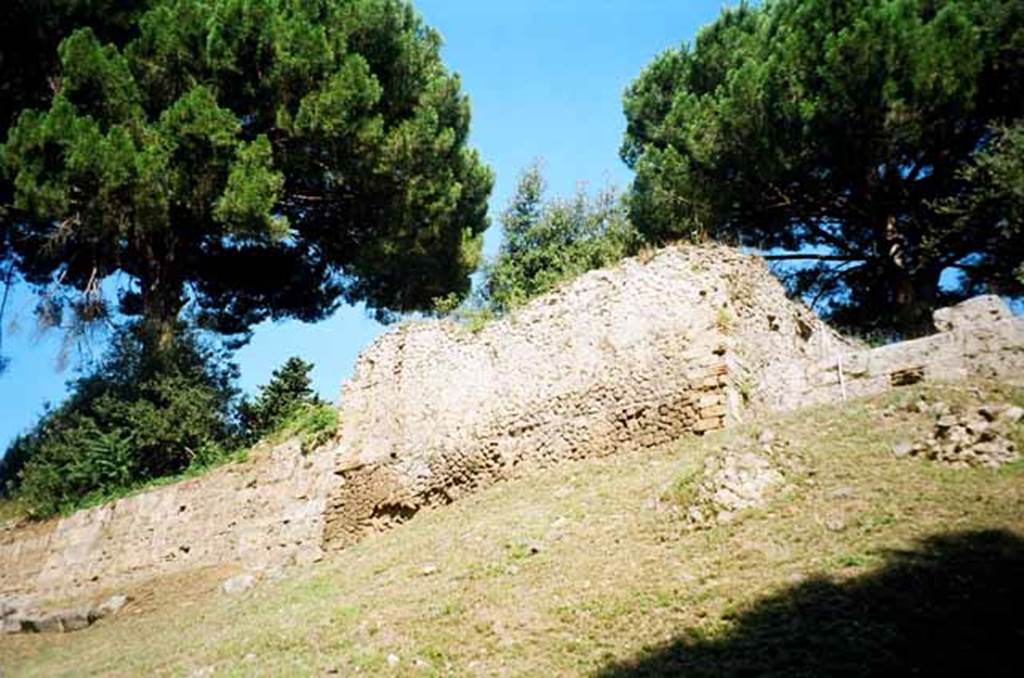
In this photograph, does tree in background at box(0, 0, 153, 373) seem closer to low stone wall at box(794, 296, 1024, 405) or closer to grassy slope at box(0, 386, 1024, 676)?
grassy slope at box(0, 386, 1024, 676)

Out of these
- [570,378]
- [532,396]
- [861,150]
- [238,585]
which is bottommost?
[238,585]

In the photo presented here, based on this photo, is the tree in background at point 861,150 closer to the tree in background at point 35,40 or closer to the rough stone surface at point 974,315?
the rough stone surface at point 974,315

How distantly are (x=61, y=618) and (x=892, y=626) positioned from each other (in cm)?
1139

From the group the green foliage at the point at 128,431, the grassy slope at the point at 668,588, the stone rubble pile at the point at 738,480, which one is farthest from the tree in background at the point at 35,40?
the stone rubble pile at the point at 738,480

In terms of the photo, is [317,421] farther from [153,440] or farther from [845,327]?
[845,327]

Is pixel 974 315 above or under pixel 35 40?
under

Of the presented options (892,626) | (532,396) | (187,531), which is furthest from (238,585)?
(892,626)

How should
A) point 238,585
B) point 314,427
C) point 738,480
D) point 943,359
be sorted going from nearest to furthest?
point 738,480, point 943,359, point 238,585, point 314,427

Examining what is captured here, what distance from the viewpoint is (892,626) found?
14.6ft

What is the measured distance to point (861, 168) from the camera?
15320 mm

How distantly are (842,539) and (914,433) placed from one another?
6.90 ft

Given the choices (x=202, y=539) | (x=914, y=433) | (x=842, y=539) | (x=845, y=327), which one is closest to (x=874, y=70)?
(x=845, y=327)

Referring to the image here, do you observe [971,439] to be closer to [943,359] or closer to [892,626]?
[943,359]

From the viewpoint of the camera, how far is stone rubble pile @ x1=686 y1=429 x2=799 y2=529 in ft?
22.4
